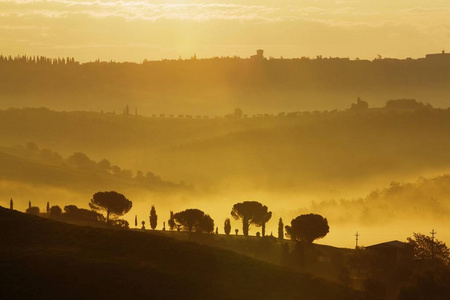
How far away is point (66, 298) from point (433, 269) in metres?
71.6

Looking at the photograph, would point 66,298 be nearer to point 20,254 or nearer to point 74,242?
point 20,254

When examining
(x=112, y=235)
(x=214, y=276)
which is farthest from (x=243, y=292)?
(x=112, y=235)

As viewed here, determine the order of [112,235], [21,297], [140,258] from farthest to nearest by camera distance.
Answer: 1. [112,235]
2. [140,258]
3. [21,297]

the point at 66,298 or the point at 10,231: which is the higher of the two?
the point at 10,231

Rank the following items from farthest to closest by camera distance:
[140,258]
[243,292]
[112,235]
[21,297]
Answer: [112,235] < [140,258] < [243,292] < [21,297]

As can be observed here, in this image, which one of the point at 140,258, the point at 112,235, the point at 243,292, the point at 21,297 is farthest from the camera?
the point at 112,235

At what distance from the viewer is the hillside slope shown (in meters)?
160

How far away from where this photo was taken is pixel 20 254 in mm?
173000

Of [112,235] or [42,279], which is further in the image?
[112,235]

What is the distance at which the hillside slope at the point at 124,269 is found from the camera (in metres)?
160

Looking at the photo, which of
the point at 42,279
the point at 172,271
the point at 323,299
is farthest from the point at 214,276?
the point at 42,279

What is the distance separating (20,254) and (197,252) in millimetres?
32526

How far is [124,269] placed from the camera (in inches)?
6767

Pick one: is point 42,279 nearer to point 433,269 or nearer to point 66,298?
point 66,298
